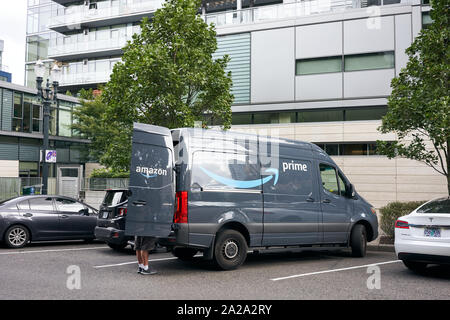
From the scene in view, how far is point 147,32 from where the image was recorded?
52.4ft

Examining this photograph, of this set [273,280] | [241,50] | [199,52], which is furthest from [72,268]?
[241,50]

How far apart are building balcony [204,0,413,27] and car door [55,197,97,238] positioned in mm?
14440

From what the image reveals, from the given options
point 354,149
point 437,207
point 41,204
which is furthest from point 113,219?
point 354,149

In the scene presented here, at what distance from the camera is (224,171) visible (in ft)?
28.0

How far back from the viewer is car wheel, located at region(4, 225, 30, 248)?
446 inches

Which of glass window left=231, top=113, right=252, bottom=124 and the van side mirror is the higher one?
glass window left=231, top=113, right=252, bottom=124

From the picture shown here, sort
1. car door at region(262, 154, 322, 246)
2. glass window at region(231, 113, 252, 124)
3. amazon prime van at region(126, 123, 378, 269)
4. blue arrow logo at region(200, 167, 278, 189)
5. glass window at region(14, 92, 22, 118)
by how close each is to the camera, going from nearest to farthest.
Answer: amazon prime van at region(126, 123, 378, 269) → blue arrow logo at region(200, 167, 278, 189) → car door at region(262, 154, 322, 246) → glass window at region(231, 113, 252, 124) → glass window at region(14, 92, 22, 118)

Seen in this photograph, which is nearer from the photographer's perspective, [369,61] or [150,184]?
[150,184]

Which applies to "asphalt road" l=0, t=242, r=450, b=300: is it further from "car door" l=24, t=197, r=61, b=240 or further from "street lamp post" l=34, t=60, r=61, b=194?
"street lamp post" l=34, t=60, r=61, b=194

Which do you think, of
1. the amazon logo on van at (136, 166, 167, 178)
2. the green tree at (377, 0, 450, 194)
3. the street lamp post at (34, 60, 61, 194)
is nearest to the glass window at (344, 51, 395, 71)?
the green tree at (377, 0, 450, 194)

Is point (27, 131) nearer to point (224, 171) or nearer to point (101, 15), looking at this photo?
point (101, 15)

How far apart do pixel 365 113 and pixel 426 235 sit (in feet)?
45.4
